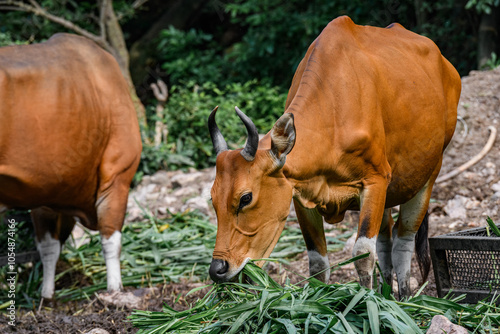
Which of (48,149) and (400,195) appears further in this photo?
(48,149)

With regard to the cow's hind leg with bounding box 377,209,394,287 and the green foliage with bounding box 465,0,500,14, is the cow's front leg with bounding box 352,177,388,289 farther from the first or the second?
the green foliage with bounding box 465,0,500,14

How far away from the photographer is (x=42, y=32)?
12281mm

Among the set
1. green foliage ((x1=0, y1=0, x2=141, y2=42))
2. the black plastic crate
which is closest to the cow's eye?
the black plastic crate

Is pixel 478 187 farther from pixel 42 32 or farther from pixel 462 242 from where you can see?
pixel 42 32

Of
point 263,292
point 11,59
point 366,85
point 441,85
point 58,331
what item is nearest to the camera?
point 263,292

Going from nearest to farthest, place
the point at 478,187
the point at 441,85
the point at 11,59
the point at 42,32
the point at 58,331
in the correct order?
the point at 58,331
the point at 441,85
the point at 11,59
the point at 478,187
the point at 42,32

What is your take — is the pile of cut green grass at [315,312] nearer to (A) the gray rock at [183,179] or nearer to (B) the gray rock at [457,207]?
(B) the gray rock at [457,207]

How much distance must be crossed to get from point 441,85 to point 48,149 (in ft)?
9.81

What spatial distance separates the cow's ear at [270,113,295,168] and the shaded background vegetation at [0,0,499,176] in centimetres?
580

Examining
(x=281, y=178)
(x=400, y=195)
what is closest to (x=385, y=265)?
(x=400, y=195)

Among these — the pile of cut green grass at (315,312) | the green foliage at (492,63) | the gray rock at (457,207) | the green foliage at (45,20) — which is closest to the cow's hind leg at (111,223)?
the pile of cut green grass at (315,312)

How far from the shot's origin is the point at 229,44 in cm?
1473

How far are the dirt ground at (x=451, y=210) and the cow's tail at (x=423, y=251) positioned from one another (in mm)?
158

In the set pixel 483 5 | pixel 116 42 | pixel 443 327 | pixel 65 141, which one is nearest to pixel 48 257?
pixel 65 141
